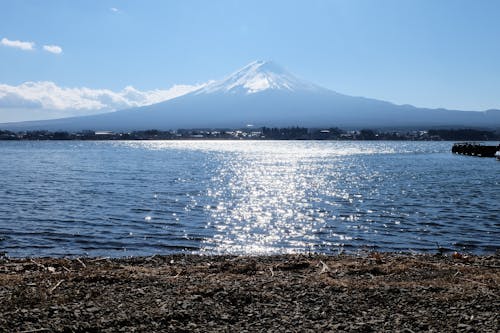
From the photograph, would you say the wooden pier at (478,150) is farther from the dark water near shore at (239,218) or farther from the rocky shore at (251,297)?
the rocky shore at (251,297)

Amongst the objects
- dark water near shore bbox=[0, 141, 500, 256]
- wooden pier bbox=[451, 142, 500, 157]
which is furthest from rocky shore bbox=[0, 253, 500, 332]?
wooden pier bbox=[451, 142, 500, 157]

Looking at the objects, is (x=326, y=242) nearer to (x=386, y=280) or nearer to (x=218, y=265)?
(x=218, y=265)

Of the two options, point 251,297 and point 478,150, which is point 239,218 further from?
point 478,150

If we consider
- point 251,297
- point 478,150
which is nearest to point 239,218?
point 251,297

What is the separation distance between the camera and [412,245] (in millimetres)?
16516

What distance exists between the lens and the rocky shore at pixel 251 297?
6.79 metres

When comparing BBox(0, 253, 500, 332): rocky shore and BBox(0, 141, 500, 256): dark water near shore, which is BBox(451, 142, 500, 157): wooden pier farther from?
BBox(0, 253, 500, 332): rocky shore

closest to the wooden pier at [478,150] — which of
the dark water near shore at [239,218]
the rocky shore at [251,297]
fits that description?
the dark water near shore at [239,218]

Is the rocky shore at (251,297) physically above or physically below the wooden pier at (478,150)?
above

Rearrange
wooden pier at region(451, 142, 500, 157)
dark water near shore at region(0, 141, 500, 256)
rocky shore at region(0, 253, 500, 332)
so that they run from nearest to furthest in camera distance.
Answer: rocky shore at region(0, 253, 500, 332) → dark water near shore at region(0, 141, 500, 256) → wooden pier at region(451, 142, 500, 157)

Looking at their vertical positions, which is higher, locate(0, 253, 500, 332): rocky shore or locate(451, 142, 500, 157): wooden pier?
locate(0, 253, 500, 332): rocky shore

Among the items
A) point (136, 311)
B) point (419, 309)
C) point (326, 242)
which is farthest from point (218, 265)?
point (326, 242)

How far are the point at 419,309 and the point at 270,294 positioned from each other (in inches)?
84.4

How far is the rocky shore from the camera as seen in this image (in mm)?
6785
